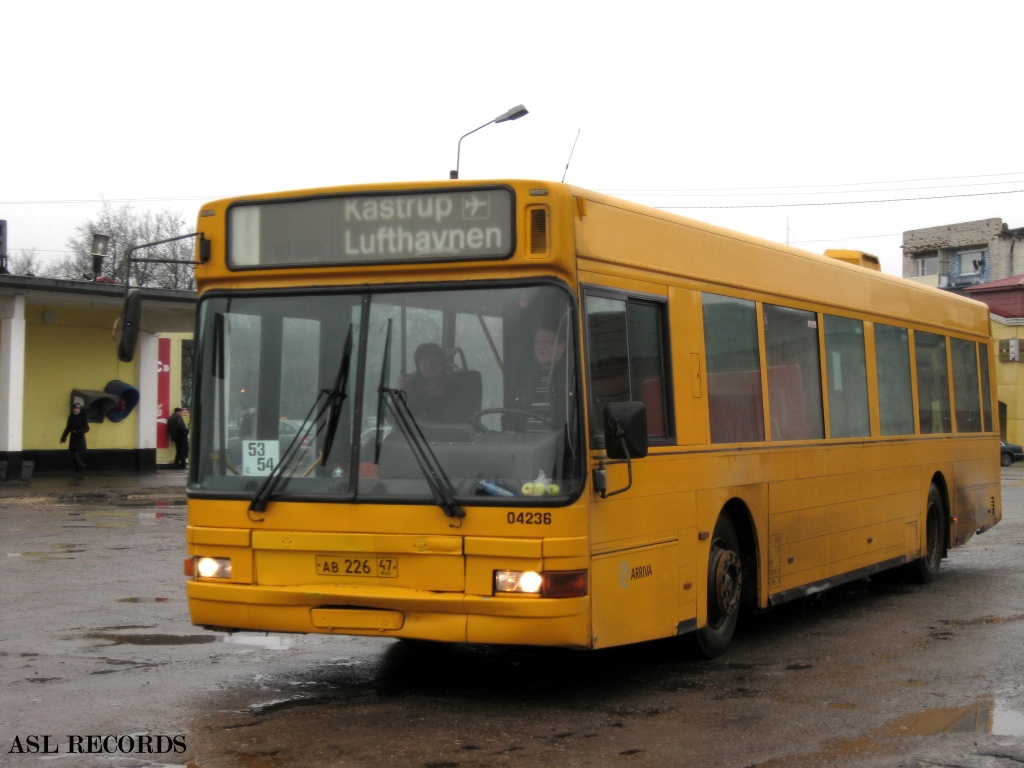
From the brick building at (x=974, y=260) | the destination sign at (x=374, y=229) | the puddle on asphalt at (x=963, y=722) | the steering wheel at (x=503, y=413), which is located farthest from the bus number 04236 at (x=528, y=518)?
the brick building at (x=974, y=260)

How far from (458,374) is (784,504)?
11.6 ft

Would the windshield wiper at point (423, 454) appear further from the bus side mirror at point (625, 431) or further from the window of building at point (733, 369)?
the window of building at point (733, 369)

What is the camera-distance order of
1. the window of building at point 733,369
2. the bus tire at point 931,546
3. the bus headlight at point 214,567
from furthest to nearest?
the bus tire at point 931,546
the window of building at point 733,369
the bus headlight at point 214,567

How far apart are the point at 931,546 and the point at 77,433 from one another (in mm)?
21757

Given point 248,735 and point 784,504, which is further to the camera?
point 784,504

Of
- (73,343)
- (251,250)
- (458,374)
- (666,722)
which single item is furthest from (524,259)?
(73,343)

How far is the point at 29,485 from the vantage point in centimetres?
2750

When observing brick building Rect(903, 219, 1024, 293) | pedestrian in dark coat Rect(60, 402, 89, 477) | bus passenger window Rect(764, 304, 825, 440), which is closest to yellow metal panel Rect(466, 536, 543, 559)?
bus passenger window Rect(764, 304, 825, 440)

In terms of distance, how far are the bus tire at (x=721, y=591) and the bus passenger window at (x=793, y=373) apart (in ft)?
3.32

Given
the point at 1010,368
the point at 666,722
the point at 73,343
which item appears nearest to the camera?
the point at 666,722

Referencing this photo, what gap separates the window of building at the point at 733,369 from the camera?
8.72 m

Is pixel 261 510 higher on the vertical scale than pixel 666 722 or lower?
higher

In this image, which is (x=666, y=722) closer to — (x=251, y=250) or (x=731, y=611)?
(x=731, y=611)

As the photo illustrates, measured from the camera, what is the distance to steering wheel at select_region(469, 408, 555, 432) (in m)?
6.96
